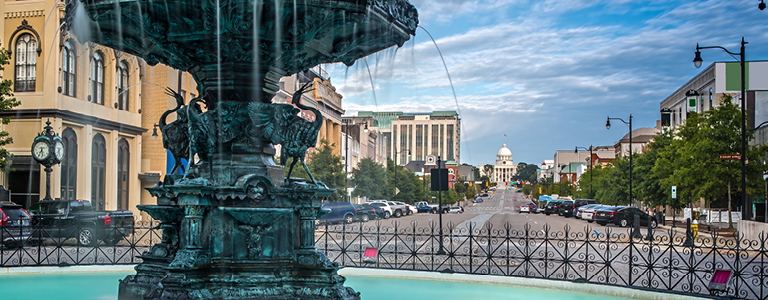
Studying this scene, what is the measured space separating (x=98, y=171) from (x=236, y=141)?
98.2ft

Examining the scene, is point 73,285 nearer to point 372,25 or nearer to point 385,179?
point 372,25

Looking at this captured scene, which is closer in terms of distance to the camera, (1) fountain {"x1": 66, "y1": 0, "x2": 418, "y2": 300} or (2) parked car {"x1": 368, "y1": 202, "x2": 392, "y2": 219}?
(1) fountain {"x1": 66, "y1": 0, "x2": 418, "y2": 300}

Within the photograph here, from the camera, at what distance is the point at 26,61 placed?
1231 inches

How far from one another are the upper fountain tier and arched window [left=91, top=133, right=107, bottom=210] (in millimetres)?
28291

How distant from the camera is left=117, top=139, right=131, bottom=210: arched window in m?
37.3

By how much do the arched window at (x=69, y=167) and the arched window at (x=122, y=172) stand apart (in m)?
3.99

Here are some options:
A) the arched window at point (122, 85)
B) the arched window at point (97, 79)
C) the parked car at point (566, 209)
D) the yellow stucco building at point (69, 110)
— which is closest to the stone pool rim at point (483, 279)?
the yellow stucco building at point (69, 110)

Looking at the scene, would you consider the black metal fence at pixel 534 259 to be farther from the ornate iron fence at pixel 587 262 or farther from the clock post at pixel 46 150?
the clock post at pixel 46 150

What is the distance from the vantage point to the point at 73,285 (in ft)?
36.0

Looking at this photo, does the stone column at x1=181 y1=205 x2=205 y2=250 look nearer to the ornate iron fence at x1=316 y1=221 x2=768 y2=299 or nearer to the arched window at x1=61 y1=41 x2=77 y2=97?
the ornate iron fence at x1=316 y1=221 x2=768 y2=299

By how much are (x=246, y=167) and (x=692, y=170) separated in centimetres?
3518

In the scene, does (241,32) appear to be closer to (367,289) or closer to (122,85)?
(367,289)

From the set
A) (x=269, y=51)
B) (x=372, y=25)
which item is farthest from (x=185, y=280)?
(x=372, y=25)

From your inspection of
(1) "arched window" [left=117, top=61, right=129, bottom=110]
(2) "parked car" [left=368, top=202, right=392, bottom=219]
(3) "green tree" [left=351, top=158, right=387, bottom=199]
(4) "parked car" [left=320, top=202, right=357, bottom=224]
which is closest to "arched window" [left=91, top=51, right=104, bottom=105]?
(1) "arched window" [left=117, top=61, right=129, bottom=110]
